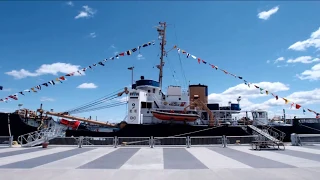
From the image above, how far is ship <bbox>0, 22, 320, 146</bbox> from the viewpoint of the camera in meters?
24.0

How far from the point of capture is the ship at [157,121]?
24.0 m

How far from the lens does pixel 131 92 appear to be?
2539cm

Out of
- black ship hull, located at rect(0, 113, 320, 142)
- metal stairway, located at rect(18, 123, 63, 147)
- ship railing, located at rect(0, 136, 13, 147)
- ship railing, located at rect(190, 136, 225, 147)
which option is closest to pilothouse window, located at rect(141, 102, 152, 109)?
black ship hull, located at rect(0, 113, 320, 142)

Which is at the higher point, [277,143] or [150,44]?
[150,44]

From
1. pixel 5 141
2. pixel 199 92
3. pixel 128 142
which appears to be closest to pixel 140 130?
pixel 128 142

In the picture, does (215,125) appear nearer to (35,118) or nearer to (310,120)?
(310,120)

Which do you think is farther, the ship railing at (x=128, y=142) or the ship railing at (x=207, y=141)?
the ship railing at (x=207, y=141)

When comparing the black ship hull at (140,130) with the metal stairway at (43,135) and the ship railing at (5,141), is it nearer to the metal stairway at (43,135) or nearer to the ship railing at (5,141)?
the metal stairway at (43,135)

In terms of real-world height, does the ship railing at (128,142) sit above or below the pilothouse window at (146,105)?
below

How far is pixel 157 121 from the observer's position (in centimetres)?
2589

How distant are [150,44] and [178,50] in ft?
10.3

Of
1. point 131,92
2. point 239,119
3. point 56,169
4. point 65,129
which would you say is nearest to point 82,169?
point 56,169

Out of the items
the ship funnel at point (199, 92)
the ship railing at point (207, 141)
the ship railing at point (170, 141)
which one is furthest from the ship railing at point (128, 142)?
the ship funnel at point (199, 92)

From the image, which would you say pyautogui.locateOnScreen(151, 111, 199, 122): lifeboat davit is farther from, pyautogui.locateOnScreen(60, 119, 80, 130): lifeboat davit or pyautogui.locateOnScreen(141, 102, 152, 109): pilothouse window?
pyautogui.locateOnScreen(60, 119, 80, 130): lifeboat davit
